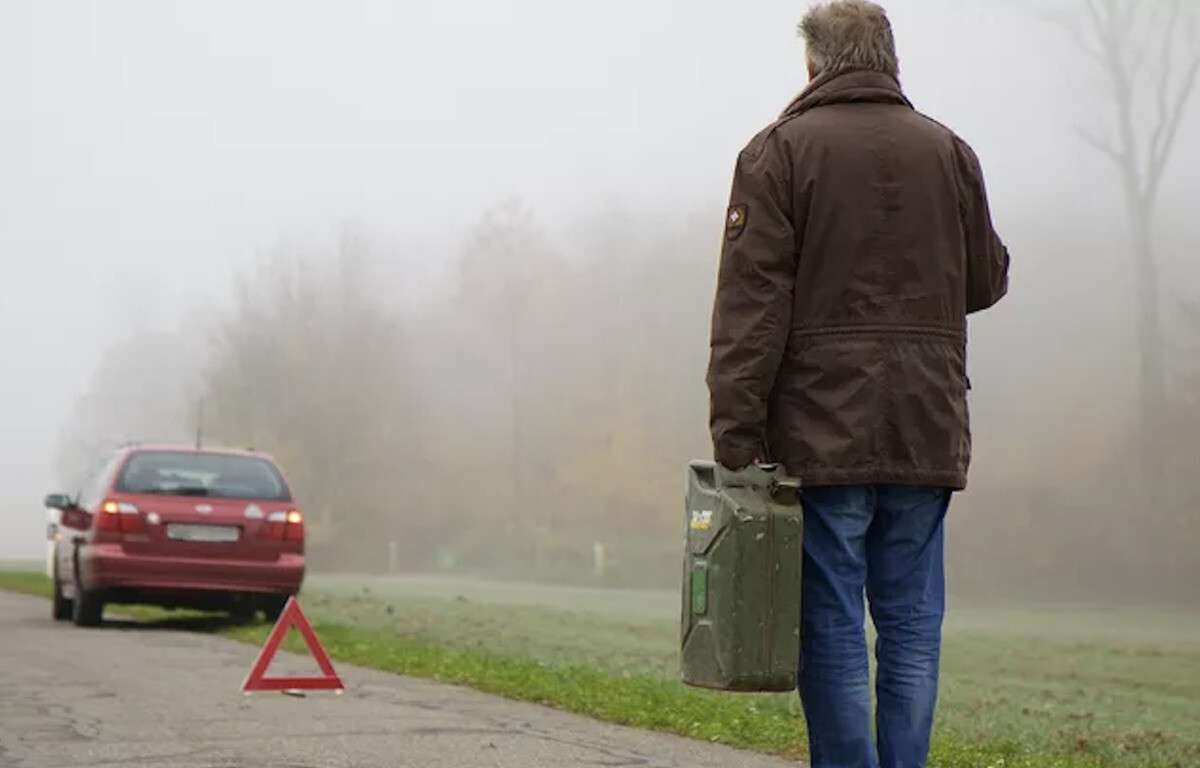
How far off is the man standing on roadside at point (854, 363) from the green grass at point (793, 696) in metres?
3.14

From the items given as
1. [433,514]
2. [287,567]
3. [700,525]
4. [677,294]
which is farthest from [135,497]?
[433,514]

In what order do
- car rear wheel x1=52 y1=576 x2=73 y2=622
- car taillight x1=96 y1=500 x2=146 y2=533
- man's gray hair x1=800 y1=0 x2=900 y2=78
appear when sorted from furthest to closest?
car rear wheel x1=52 y1=576 x2=73 y2=622 → car taillight x1=96 y1=500 x2=146 y2=533 → man's gray hair x1=800 y1=0 x2=900 y2=78

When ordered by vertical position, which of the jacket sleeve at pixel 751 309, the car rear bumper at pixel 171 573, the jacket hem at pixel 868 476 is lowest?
the car rear bumper at pixel 171 573

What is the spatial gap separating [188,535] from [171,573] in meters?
0.35

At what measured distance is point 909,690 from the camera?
16.4ft

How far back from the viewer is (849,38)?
5043 mm

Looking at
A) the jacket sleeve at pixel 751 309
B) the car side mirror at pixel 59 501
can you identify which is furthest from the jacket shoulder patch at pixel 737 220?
the car side mirror at pixel 59 501

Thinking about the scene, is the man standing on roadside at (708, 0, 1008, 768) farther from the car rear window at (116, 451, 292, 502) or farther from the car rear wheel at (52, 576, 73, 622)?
the car rear wheel at (52, 576, 73, 622)

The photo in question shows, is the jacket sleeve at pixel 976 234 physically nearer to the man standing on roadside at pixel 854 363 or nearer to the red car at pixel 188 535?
the man standing on roadside at pixel 854 363

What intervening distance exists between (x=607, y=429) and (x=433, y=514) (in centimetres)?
761

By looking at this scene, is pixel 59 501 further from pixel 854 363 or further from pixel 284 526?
pixel 854 363

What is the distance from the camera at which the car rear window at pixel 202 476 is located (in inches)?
702

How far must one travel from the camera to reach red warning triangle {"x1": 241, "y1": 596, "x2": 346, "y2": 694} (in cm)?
1086

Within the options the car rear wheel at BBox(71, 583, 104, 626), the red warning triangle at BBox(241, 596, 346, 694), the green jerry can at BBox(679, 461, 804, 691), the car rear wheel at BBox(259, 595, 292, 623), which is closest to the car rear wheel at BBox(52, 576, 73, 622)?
the car rear wheel at BBox(71, 583, 104, 626)
